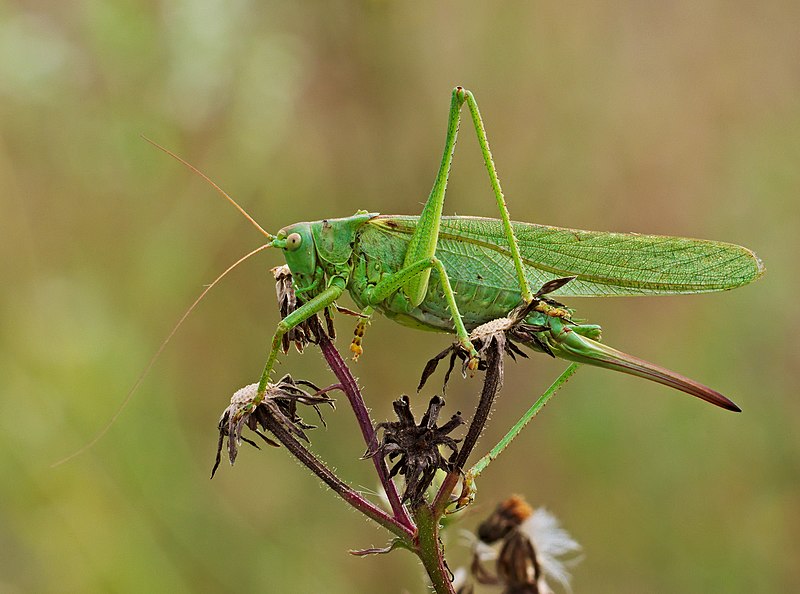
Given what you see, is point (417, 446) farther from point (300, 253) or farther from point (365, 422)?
point (300, 253)

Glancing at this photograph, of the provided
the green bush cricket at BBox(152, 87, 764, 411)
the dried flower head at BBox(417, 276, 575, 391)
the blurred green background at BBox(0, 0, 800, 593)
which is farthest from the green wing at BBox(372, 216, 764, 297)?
the blurred green background at BBox(0, 0, 800, 593)

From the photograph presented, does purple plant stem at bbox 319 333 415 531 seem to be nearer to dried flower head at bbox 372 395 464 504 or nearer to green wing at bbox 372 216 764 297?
dried flower head at bbox 372 395 464 504

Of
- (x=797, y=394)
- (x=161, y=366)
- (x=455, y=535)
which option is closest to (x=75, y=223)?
(x=161, y=366)

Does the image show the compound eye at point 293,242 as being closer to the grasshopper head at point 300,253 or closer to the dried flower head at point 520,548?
the grasshopper head at point 300,253

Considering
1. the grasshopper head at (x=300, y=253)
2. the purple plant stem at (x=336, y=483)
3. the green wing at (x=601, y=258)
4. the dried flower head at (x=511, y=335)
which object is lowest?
the purple plant stem at (x=336, y=483)

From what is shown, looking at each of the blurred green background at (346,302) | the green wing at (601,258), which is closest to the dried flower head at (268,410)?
the green wing at (601,258)
